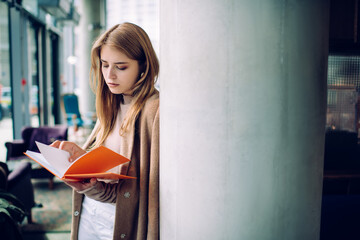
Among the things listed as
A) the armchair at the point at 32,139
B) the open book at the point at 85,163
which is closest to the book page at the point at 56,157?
the open book at the point at 85,163

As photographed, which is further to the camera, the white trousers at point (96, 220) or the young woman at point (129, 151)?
the white trousers at point (96, 220)

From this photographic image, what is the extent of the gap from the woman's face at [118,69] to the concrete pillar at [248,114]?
1.19 ft

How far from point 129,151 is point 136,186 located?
139mm

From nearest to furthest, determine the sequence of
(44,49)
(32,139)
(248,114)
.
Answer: (248,114) < (32,139) < (44,49)

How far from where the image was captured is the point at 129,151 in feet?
3.66

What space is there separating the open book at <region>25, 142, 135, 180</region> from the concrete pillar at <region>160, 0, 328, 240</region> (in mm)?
259

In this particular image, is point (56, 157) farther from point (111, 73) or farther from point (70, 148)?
point (111, 73)

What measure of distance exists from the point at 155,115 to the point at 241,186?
452mm

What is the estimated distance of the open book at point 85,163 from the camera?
0.92 m

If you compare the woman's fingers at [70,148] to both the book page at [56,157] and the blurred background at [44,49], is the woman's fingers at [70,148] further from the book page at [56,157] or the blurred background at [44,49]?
the blurred background at [44,49]

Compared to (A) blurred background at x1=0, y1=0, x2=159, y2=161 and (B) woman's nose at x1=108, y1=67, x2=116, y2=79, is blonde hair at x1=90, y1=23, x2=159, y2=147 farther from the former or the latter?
(A) blurred background at x1=0, y1=0, x2=159, y2=161

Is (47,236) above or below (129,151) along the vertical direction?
below

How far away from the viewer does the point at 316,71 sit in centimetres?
78

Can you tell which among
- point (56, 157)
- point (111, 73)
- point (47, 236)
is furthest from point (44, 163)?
point (47, 236)
